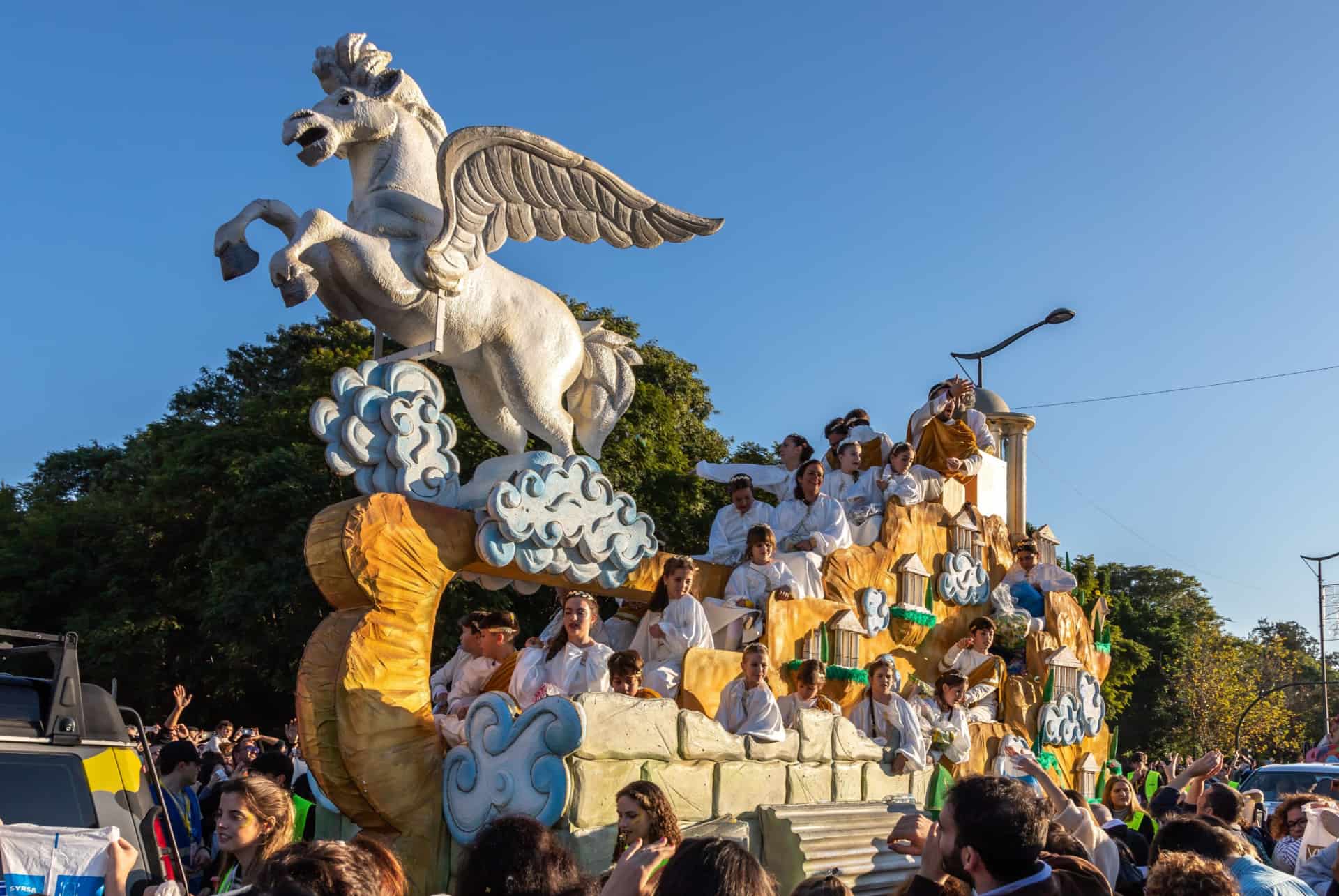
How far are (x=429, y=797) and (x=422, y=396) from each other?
232cm

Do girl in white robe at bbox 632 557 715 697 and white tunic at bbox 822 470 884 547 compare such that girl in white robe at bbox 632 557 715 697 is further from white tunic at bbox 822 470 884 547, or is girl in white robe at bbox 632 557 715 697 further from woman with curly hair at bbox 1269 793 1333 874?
woman with curly hair at bbox 1269 793 1333 874

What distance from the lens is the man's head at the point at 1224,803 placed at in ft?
21.4

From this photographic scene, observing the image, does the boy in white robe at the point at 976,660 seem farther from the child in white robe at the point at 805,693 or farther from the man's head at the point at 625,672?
the man's head at the point at 625,672

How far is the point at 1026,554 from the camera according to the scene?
44.1 ft

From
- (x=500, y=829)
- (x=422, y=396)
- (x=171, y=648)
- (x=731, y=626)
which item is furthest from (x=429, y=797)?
(x=171, y=648)

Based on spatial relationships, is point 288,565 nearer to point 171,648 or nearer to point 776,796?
point 171,648

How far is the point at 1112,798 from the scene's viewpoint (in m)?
9.73

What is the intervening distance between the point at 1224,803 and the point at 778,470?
560 cm

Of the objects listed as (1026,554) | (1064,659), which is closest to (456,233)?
(1026,554)

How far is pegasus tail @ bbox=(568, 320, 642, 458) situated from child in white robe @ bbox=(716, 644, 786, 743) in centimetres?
178

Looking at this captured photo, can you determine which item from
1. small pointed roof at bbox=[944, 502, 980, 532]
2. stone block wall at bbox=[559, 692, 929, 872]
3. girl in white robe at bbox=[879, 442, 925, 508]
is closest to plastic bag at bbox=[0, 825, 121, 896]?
stone block wall at bbox=[559, 692, 929, 872]

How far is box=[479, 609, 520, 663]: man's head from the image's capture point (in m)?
8.61

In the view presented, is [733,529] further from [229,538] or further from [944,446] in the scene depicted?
[229,538]

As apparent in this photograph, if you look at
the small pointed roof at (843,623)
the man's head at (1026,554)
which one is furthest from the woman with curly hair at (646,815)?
the man's head at (1026,554)
